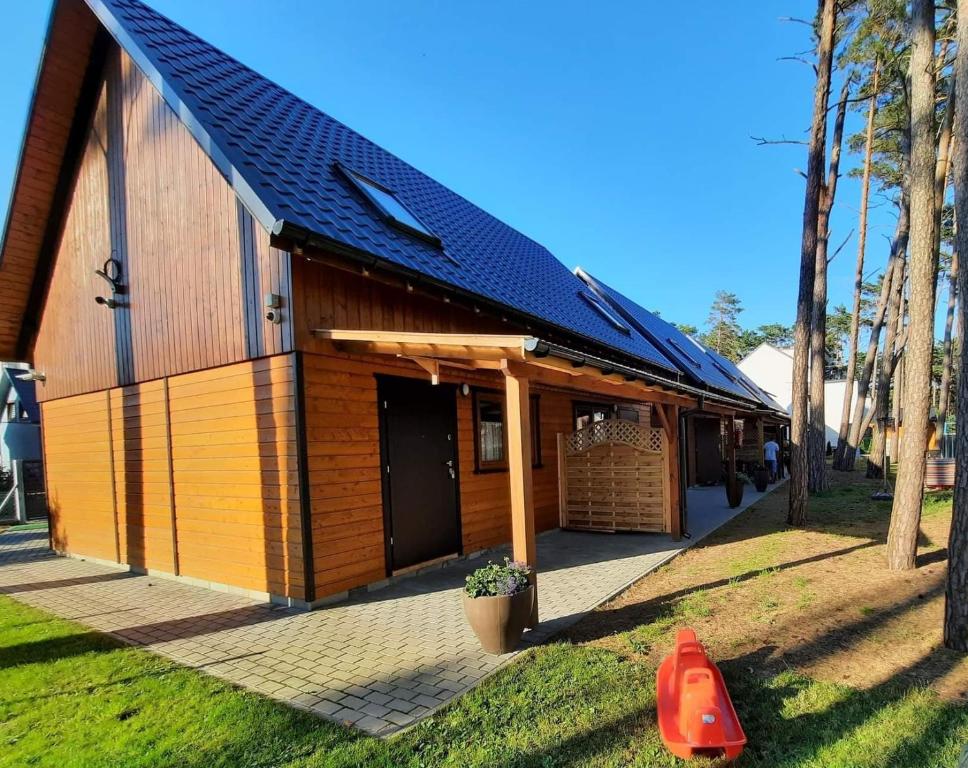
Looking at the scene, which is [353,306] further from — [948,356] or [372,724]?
[948,356]

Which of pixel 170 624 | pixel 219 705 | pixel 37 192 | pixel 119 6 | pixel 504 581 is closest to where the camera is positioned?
pixel 219 705

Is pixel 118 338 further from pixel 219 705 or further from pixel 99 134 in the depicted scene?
pixel 219 705

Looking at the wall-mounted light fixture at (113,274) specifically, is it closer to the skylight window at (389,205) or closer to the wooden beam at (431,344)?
the skylight window at (389,205)

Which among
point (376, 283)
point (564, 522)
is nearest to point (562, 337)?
point (564, 522)

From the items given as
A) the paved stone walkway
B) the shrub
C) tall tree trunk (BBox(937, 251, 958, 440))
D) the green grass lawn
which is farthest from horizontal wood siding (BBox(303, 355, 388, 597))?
tall tree trunk (BBox(937, 251, 958, 440))

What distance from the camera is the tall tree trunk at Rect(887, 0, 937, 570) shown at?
630 cm

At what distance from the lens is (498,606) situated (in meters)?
4.34

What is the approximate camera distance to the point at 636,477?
952 cm

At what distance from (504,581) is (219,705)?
212 cm

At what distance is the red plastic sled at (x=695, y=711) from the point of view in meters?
2.93

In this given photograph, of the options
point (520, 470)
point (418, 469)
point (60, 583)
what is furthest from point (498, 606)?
point (60, 583)

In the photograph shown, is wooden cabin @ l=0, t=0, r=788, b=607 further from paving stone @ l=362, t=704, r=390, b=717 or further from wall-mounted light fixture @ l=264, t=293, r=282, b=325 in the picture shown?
paving stone @ l=362, t=704, r=390, b=717

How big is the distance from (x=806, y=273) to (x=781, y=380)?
121 feet

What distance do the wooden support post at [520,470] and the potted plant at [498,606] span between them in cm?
31
